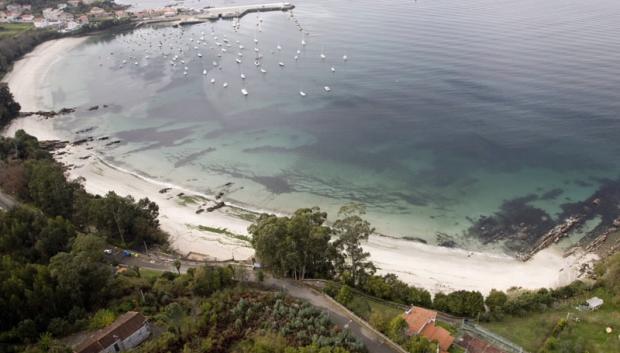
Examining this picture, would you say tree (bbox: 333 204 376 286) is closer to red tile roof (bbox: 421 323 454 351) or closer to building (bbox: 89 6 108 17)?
red tile roof (bbox: 421 323 454 351)

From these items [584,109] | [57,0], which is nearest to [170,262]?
[584,109]

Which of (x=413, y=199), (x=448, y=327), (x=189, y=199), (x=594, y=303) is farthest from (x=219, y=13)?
(x=594, y=303)

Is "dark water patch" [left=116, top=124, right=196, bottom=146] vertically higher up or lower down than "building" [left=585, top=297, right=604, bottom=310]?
higher up

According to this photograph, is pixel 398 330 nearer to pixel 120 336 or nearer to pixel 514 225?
pixel 120 336

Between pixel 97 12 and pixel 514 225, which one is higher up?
pixel 97 12

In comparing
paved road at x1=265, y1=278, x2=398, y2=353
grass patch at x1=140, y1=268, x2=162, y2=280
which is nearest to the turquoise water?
grass patch at x1=140, y1=268, x2=162, y2=280

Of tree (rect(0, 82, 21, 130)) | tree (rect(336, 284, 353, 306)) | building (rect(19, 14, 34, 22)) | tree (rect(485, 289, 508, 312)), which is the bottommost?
tree (rect(485, 289, 508, 312))

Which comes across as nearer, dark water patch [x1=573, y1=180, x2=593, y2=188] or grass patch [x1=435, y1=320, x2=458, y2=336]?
grass patch [x1=435, y1=320, x2=458, y2=336]
